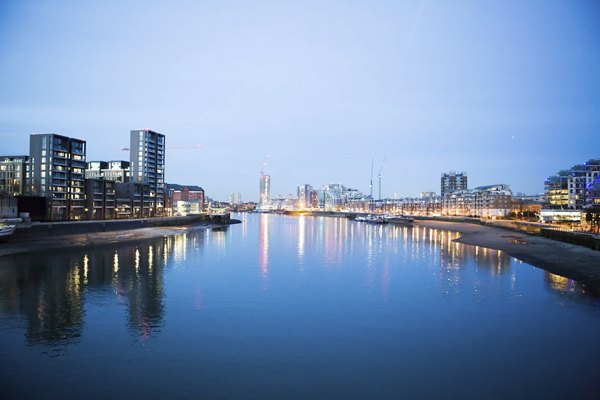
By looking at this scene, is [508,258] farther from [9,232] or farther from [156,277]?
[9,232]

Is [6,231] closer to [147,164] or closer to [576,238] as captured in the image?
[576,238]

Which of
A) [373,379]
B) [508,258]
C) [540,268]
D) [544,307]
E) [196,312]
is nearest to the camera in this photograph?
[373,379]

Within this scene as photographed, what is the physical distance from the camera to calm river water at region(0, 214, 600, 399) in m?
12.8

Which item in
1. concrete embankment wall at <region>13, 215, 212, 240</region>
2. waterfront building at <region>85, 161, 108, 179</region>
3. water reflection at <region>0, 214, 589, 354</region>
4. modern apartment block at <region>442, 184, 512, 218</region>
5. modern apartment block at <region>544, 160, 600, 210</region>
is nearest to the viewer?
water reflection at <region>0, 214, 589, 354</region>

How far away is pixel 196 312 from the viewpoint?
69.3 feet

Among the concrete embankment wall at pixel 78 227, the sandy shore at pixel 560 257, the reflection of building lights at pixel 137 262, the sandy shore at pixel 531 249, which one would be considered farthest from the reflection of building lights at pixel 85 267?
the sandy shore at pixel 560 257

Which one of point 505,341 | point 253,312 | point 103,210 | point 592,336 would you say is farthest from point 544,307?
point 103,210

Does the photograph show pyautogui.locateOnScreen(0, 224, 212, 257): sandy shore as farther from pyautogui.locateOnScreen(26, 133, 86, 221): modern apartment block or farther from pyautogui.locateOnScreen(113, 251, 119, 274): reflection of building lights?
pyautogui.locateOnScreen(26, 133, 86, 221): modern apartment block

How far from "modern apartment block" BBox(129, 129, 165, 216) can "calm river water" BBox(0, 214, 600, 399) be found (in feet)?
287

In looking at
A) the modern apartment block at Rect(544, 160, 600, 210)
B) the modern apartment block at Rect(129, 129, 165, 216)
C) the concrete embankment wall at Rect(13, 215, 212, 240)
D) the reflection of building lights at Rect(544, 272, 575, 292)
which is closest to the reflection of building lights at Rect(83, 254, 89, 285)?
the concrete embankment wall at Rect(13, 215, 212, 240)

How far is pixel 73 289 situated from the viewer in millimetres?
25938

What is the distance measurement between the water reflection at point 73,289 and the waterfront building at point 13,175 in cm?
4854

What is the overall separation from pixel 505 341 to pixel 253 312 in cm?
1174

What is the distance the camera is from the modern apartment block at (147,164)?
117m
